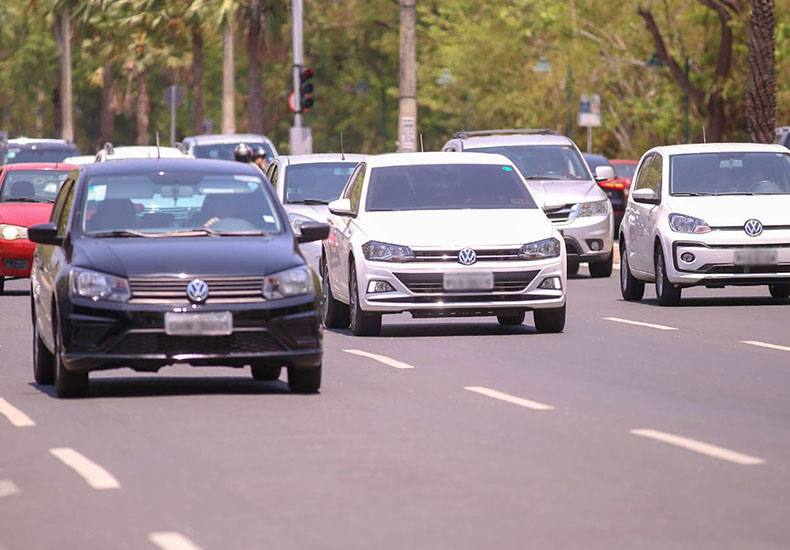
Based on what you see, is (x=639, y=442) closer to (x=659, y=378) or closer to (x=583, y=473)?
(x=583, y=473)

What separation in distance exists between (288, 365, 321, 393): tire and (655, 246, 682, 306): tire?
9.08 metres

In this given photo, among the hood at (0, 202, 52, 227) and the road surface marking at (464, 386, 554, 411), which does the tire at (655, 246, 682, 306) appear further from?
the road surface marking at (464, 386, 554, 411)

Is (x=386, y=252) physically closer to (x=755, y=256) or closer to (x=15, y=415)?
(x=755, y=256)

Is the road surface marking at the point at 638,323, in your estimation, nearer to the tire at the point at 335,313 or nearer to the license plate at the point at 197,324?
the tire at the point at 335,313

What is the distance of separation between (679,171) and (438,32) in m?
60.0

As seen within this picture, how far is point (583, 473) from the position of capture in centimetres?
987

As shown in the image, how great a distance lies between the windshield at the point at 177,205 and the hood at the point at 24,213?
41.4 feet

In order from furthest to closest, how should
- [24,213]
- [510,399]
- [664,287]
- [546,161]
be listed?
1. [546,161]
2. [24,213]
3. [664,287]
4. [510,399]

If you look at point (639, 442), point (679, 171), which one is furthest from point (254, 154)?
point (639, 442)

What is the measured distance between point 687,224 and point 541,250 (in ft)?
13.4

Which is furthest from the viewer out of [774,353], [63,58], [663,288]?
[63,58]

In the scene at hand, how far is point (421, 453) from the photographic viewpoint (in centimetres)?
1066

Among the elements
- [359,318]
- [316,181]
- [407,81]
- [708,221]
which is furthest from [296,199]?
[407,81]

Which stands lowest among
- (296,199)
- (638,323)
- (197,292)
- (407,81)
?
(638,323)
